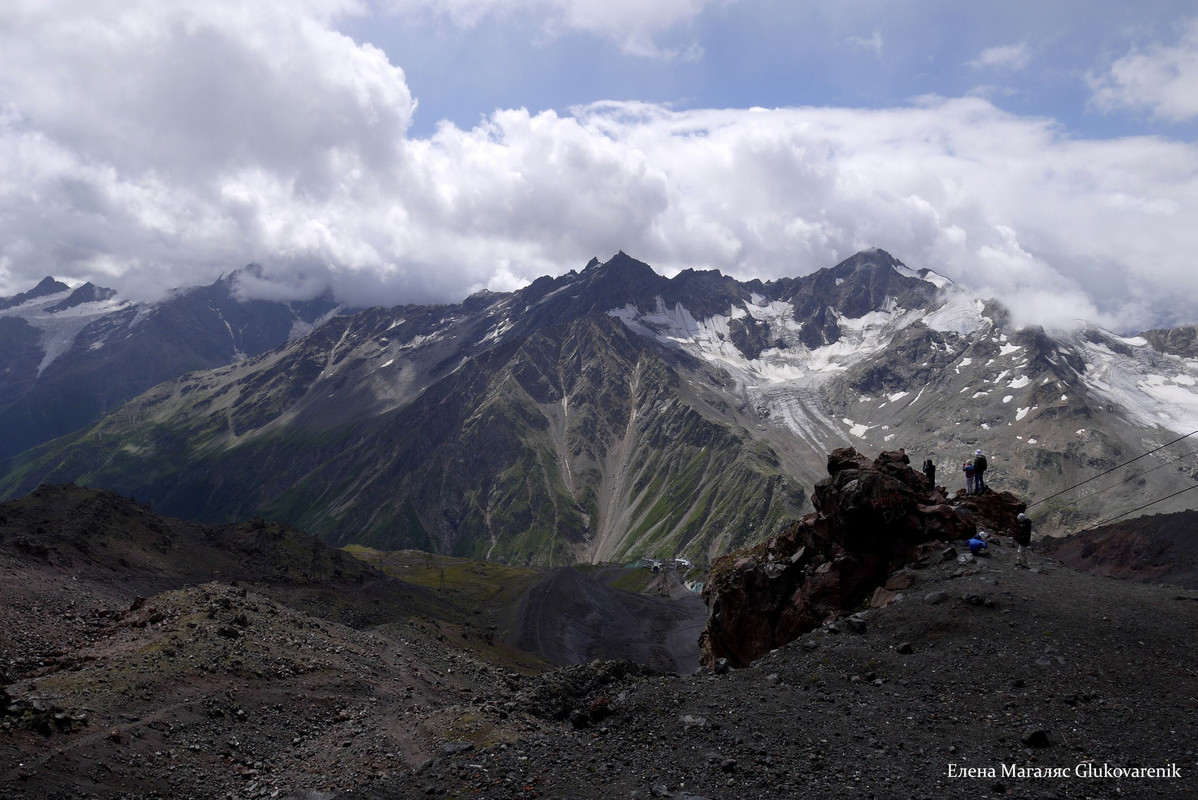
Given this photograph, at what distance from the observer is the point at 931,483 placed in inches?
1516

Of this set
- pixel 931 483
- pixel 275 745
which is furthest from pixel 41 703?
pixel 931 483

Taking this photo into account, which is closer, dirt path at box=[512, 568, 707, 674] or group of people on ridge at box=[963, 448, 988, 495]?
group of people on ridge at box=[963, 448, 988, 495]

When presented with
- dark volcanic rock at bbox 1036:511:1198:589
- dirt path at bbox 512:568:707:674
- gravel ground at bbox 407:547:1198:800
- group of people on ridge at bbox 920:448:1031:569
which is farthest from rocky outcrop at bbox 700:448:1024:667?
dark volcanic rock at bbox 1036:511:1198:589

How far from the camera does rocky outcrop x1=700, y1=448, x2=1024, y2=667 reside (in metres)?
34.4

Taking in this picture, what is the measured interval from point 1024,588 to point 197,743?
33734 mm

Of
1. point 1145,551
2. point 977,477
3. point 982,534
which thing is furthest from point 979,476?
point 1145,551

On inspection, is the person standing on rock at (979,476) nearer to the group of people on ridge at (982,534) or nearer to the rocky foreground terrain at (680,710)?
the group of people on ridge at (982,534)

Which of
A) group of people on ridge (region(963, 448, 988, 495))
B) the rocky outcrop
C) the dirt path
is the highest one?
group of people on ridge (region(963, 448, 988, 495))

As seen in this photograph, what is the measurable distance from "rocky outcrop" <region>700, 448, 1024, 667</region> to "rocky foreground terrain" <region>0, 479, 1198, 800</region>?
1.51 m

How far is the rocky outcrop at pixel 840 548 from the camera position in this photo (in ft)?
113

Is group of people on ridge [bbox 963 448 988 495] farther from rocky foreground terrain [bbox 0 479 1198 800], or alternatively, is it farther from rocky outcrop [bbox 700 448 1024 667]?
rocky foreground terrain [bbox 0 479 1198 800]

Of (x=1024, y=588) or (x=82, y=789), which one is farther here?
(x=1024, y=588)

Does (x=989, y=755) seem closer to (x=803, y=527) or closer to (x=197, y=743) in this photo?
(x=803, y=527)

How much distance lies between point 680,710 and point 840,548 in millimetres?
15996
